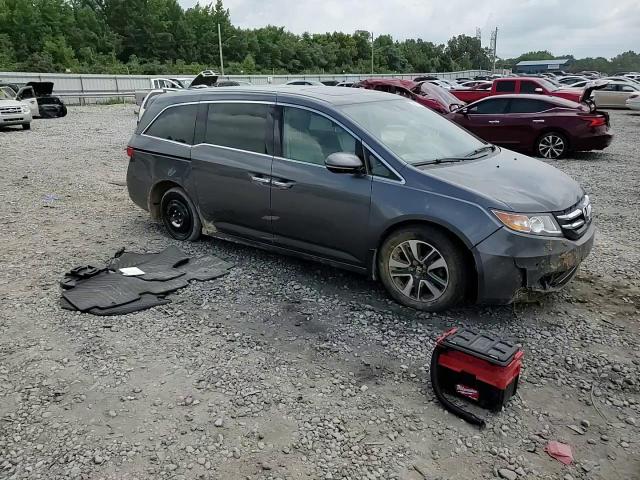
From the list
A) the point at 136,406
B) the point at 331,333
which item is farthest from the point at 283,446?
the point at 331,333

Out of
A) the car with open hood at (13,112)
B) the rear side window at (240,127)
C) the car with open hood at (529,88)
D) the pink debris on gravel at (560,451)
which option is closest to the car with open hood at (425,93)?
the car with open hood at (529,88)

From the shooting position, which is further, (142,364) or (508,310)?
(508,310)

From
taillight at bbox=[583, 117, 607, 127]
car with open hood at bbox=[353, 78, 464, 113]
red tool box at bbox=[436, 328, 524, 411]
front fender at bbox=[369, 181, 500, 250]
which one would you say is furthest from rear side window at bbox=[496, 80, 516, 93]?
red tool box at bbox=[436, 328, 524, 411]

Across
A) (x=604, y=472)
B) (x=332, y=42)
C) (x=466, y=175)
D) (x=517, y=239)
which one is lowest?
(x=604, y=472)

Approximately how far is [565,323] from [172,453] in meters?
3.03

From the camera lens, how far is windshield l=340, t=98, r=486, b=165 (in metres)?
4.51

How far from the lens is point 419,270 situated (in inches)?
166

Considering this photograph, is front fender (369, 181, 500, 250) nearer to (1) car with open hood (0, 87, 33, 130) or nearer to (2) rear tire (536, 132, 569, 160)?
(2) rear tire (536, 132, 569, 160)

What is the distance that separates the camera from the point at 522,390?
331 centimetres

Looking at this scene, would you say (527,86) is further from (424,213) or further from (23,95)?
(23,95)

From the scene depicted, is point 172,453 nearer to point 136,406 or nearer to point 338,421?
point 136,406

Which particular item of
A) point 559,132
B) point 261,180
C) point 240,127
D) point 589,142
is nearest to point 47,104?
point 559,132

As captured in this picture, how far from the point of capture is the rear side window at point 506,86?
1794 centimetres

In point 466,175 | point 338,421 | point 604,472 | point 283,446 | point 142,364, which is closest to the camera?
point 604,472
